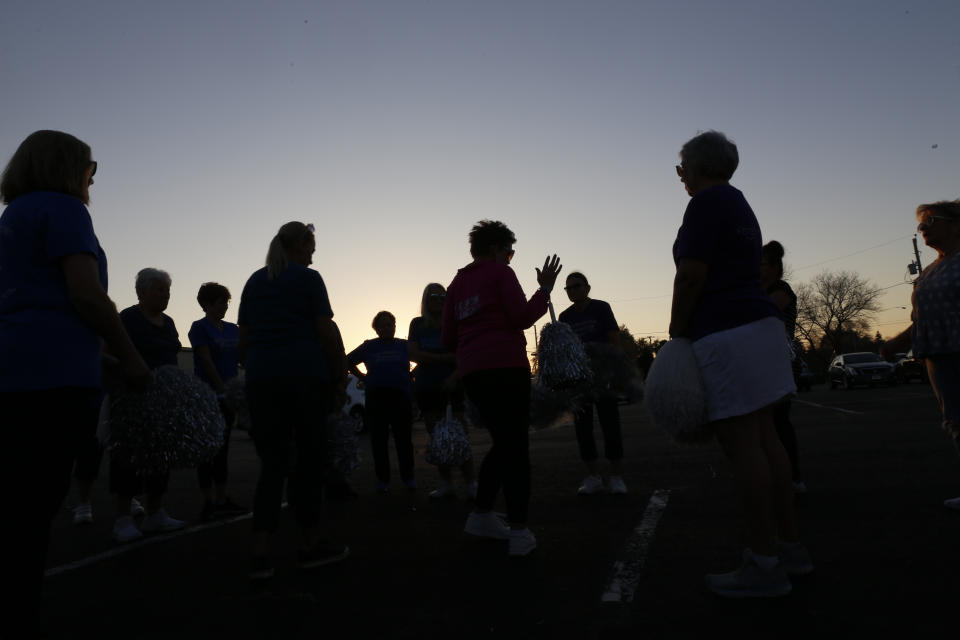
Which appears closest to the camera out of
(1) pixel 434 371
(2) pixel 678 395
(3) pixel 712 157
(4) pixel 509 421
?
(2) pixel 678 395

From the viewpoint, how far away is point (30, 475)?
8.54 feet

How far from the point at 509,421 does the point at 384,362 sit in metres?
3.35

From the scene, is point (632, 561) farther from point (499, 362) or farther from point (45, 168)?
point (45, 168)

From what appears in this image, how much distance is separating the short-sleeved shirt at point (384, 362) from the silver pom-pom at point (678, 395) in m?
4.27

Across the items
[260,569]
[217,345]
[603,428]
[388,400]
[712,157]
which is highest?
[712,157]

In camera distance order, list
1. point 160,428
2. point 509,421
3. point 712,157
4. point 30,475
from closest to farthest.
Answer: point 30,475, point 712,157, point 509,421, point 160,428

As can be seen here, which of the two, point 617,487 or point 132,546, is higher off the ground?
point 132,546

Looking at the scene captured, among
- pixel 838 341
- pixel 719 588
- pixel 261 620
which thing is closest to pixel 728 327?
pixel 719 588

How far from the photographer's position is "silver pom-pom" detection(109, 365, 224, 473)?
4906mm

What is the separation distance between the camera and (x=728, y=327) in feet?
10.8

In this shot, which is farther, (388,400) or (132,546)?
(388,400)

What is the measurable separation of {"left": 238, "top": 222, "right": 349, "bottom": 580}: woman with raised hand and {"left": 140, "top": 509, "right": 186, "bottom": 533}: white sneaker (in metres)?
1.91

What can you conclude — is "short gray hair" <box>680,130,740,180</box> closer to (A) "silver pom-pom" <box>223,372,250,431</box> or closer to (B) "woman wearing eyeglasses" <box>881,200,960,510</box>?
(B) "woman wearing eyeglasses" <box>881,200,960,510</box>

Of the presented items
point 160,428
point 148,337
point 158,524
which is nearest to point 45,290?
point 160,428
